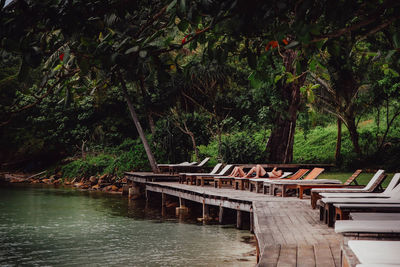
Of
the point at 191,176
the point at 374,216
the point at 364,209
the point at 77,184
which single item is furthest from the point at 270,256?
the point at 77,184

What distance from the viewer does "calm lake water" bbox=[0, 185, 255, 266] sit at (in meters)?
8.38

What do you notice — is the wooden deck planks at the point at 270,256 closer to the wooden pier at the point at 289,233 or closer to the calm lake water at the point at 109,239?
the wooden pier at the point at 289,233

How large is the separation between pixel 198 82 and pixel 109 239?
38.2ft

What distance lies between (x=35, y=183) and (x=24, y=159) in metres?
3.26

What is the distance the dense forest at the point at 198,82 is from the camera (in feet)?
10.5

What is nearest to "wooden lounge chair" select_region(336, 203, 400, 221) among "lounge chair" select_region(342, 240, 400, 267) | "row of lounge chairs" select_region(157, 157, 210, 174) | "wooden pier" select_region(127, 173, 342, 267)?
"wooden pier" select_region(127, 173, 342, 267)

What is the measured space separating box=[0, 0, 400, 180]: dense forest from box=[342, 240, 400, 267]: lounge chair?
1.36m

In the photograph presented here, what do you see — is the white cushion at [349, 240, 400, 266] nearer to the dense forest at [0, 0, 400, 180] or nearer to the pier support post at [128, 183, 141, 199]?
the dense forest at [0, 0, 400, 180]

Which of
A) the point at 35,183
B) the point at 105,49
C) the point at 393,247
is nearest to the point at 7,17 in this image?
the point at 105,49

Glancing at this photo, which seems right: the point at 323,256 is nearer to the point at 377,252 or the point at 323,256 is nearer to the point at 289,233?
the point at 289,233

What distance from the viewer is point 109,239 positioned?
10438 mm

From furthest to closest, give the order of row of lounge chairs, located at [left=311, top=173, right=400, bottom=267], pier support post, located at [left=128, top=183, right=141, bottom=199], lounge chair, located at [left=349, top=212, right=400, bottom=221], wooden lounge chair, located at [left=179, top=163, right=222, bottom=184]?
pier support post, located at [left=128, top=183, right=141, bottom=199] < wooden lounge chair, located at [left=179, top=163, right=222, bottom=184] < lounge chair, located at [left=349, top=212, right=400, bottom=221] < row of lounge chairs, located at [left=311, top=173, right=400, bottom=267]

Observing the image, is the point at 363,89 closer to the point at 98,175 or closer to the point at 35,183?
the point at 98,175

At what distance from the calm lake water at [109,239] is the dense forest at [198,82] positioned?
282 centimetres
